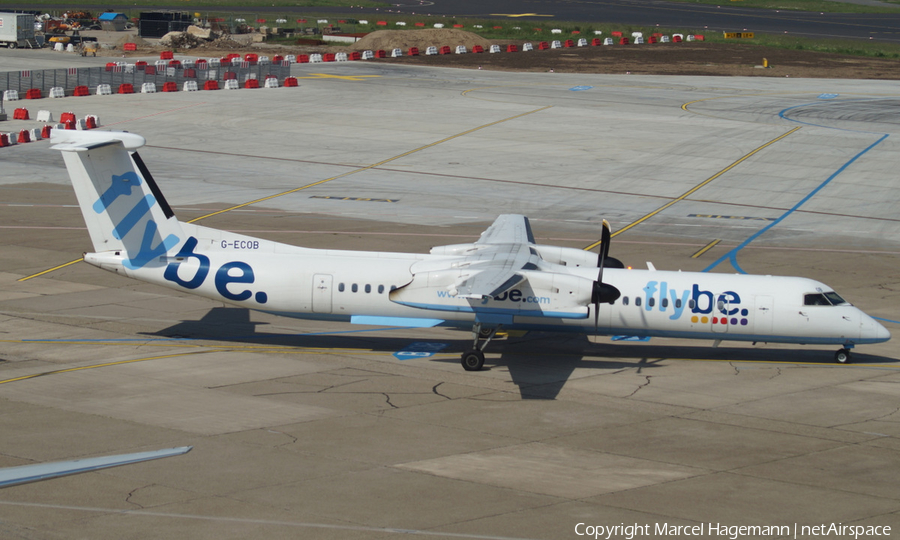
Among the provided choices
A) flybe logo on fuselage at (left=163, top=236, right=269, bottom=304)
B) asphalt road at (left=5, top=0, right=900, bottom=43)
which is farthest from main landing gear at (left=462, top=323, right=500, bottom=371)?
asphalt road at (left=5, top=0, right=900, bottom=43)

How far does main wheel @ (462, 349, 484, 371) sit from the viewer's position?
84.9ft

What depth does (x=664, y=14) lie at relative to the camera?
5281 inches

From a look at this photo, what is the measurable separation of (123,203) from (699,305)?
17487 millimetres

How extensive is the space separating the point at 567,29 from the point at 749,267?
8203 cm

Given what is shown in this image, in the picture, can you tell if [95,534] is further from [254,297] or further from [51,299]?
[51,299]

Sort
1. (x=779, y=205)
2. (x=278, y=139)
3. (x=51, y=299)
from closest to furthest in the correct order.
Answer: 1. (x=51, y=299)
2. (x=779, y=205)
3. (x=278, y=139)

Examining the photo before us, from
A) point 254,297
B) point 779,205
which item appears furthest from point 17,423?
point 779,205

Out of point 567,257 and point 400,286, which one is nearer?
point 400,286

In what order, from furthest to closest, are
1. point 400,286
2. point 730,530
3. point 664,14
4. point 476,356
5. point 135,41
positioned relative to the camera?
1. point 664,14
2. point 135,41
3. point 400,286
4. point 476,356
5. point 730,530

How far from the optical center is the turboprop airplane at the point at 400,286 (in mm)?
26547

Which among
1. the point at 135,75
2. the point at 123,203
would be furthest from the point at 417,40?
the point at 123,203

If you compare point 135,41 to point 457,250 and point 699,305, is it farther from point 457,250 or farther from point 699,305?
point 699,305

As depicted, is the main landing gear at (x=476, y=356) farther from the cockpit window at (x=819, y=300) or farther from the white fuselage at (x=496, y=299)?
the cockpit window at (x=819, y=300)

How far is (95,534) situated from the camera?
15.3m
